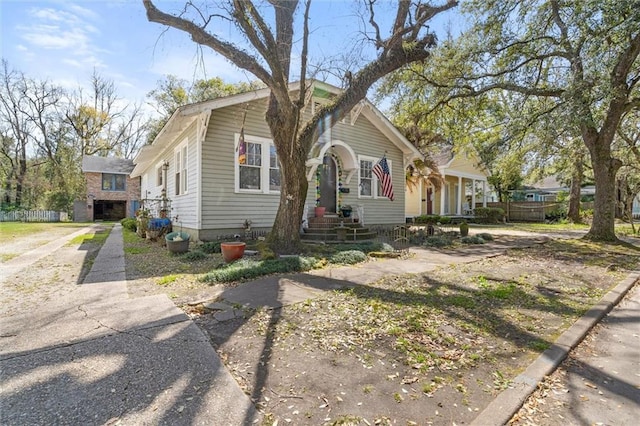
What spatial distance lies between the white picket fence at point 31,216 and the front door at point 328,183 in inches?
1138

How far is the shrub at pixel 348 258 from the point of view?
7.40 metres

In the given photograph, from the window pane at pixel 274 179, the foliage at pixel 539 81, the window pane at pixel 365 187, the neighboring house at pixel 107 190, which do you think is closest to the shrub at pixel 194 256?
the window pane at pixel 274 179

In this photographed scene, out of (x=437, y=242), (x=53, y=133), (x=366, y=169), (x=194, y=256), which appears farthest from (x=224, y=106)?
(x=53, y=133)

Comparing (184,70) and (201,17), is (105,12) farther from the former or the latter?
(201,17)

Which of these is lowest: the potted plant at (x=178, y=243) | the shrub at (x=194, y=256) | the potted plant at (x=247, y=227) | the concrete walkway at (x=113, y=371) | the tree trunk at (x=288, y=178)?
the concrete walkway at (x=113, y=371)

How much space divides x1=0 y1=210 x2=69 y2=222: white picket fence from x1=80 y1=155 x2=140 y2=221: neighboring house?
63.1 inches

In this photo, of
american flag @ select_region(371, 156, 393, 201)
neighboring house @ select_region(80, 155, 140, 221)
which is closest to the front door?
american flag @ select_region(371, 156, 393, 201)

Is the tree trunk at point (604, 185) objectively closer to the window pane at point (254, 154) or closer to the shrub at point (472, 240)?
the shrub at point (472, 240)

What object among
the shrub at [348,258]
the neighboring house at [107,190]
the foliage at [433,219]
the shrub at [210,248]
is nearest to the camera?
the shrub at [348,258]

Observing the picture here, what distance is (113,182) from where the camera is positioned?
30.7m

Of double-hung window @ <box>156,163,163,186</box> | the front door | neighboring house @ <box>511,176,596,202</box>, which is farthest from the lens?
Result: neighboring house @ <box>511,176,596,202</box>

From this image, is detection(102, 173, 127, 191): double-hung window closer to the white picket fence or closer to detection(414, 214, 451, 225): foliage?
the white picket fence

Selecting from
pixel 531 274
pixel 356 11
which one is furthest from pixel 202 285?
pixel 356 11

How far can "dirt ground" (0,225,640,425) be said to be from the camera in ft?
7.55
